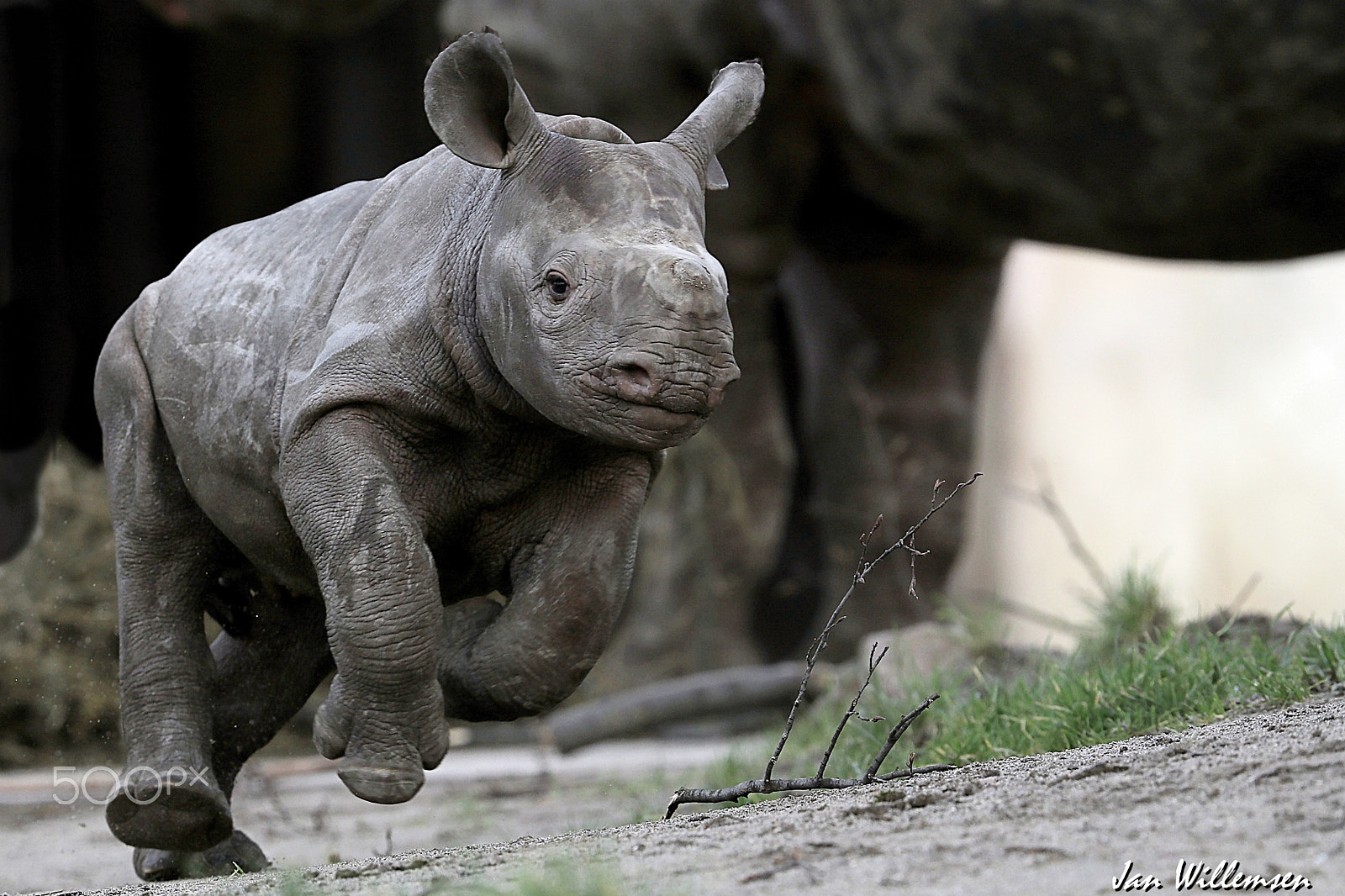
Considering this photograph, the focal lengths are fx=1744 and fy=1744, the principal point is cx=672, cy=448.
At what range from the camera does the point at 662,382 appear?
2.58 metres

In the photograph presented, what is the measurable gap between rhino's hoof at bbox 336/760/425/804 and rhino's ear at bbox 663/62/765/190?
1.11 m

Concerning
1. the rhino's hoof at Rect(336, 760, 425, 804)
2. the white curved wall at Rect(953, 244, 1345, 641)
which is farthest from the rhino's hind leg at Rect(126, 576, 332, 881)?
the white curved wall at Rect(953, 244, 1345, 641)

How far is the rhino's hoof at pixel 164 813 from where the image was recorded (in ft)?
10.0

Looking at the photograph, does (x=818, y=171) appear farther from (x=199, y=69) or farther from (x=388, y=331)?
(x=388, y=331)

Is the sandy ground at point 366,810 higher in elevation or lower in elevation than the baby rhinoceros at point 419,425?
lower

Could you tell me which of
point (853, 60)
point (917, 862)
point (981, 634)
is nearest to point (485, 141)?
point (917, 862)

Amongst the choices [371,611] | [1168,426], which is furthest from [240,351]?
[1168,426]

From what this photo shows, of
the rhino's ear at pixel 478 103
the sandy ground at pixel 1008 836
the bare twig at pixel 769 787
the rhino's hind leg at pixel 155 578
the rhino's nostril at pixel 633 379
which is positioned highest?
the rhino's ear at pixel 478 103

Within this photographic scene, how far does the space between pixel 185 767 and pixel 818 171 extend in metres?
4.43

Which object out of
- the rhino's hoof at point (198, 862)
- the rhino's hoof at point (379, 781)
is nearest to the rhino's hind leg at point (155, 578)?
the rhino's hoof at point (198, 862)

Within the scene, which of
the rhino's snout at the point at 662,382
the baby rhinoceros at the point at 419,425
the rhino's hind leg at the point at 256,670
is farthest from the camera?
the rhino's hind leg at the point at 256,670

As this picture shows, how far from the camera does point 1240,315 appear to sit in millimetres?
9289

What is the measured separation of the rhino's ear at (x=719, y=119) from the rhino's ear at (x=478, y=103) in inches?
10.3
